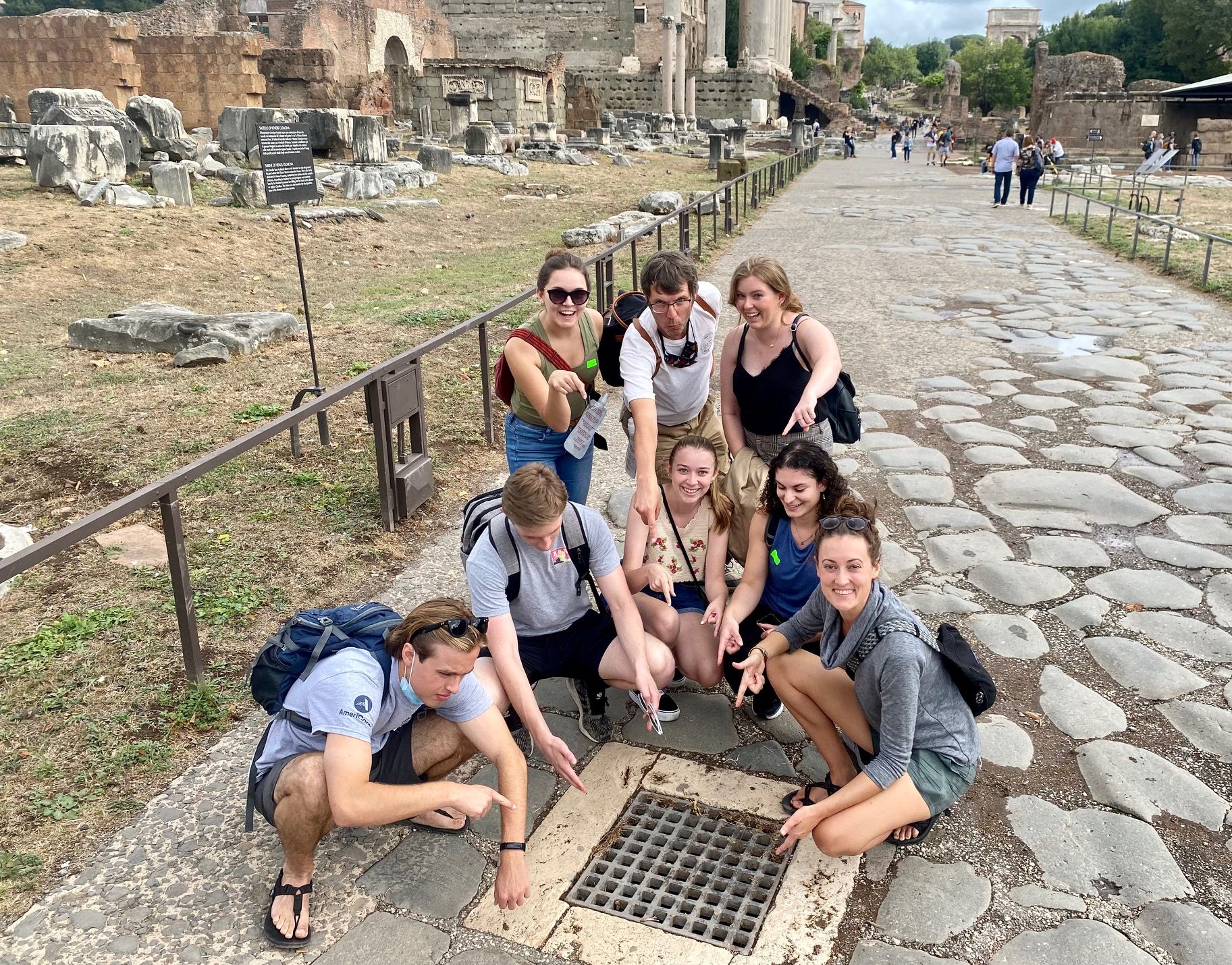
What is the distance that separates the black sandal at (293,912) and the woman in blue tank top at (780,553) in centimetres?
148

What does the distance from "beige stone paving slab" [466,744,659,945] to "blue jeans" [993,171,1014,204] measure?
59.9 ft

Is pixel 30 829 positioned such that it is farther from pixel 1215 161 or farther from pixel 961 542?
pixel 1215 161

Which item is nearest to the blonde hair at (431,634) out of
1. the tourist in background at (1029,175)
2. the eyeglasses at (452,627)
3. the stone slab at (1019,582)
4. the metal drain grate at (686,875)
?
the eyeglasses at (452,627)

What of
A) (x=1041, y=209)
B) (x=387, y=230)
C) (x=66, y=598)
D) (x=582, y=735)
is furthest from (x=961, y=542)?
(x=1041, y=209)

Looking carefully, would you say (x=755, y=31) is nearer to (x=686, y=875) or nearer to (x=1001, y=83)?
→ (x=1001, y=83)

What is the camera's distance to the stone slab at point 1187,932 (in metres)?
2.36

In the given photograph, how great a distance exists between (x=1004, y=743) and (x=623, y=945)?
4.93 ft

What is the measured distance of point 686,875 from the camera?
9.02 ft

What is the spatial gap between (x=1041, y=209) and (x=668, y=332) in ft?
57.9

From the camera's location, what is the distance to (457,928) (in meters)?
2.53

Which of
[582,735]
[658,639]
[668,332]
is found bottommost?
[582,735]

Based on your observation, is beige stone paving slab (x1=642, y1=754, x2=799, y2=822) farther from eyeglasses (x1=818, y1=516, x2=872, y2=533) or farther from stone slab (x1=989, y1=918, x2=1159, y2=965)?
eyeglasses (x1=818, y1=516, x2=872, y2=533)

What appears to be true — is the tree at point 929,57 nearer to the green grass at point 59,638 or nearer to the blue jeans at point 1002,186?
the blue jeans at point 1002,186

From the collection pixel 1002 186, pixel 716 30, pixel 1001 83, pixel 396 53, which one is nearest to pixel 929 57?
pixel 1001 83
